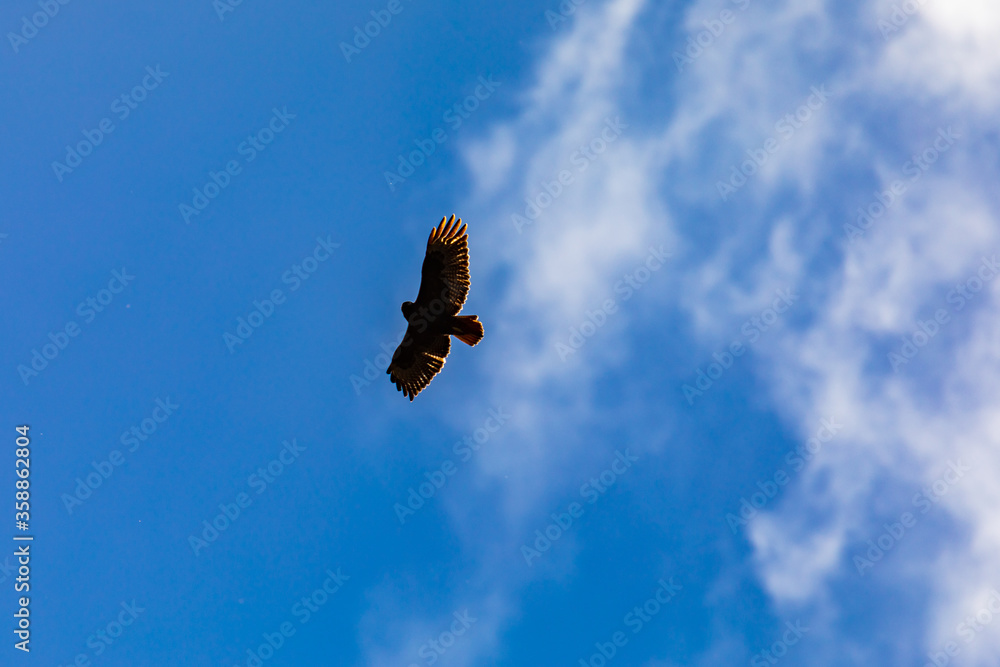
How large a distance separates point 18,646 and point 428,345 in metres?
16.5

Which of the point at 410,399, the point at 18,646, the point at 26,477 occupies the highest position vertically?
the point at 410,399

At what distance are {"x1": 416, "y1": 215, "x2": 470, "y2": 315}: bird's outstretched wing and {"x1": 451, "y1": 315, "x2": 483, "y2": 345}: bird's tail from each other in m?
0.46

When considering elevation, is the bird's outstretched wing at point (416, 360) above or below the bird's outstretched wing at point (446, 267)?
below

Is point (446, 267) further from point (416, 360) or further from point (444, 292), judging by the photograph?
point (416, 360)

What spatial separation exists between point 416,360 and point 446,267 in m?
3.19

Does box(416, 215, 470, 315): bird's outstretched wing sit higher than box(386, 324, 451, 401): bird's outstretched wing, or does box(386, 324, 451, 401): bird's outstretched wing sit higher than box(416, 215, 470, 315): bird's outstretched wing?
box(416, 215, 470, 315): bird's outstretched wing

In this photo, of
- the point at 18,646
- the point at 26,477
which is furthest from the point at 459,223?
the point at 18,646

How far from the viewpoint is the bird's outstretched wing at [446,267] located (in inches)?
1321

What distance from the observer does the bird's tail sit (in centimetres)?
3331

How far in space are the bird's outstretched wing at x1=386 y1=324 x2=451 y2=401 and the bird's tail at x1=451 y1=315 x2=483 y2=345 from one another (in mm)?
858

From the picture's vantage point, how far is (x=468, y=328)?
3334cm

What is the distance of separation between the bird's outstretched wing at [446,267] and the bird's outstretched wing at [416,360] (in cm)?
122

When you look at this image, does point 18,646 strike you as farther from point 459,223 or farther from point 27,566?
point 459,223

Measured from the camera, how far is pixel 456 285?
110 feet
